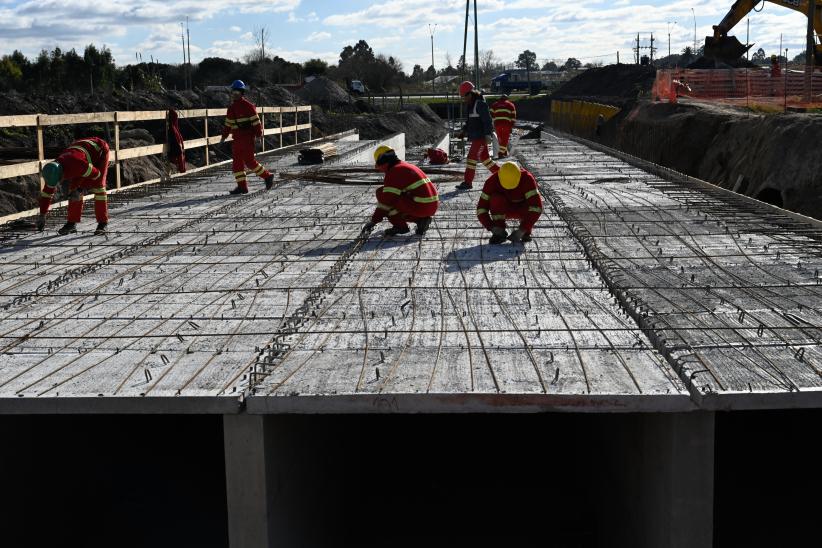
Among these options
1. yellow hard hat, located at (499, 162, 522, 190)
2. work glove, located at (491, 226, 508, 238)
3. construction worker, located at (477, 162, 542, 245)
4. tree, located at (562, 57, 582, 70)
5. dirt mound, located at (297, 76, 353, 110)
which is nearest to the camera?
yellow hard hat, located at (499, 162, 522, 190)

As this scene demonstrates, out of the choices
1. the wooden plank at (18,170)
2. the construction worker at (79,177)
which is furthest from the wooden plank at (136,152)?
the construction worker at (79,177)

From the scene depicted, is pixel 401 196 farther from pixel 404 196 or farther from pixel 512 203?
pixel 512 203

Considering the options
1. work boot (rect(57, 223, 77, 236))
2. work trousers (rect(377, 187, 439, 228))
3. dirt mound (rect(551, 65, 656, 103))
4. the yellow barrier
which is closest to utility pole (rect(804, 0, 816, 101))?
the yellow barrier

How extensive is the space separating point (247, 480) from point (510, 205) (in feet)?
16.3

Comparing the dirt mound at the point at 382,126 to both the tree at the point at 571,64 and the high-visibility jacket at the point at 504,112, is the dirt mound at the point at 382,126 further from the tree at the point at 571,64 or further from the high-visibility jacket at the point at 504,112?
the tree at the point at 571,64

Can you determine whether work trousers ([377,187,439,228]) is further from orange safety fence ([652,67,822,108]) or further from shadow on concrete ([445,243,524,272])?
orange safety fence ([652,67,822,108])

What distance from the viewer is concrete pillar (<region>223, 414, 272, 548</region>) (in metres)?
4.85

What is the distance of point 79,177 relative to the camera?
981cm

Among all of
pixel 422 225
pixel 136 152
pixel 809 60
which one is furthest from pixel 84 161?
pixel 809 60

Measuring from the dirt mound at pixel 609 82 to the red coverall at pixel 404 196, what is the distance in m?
49.8

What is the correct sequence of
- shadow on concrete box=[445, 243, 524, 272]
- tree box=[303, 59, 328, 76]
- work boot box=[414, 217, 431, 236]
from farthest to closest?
tree box=[303, 59, 328, 76] → work boot box=[414, 217, 431, 236] → shadow on concrete box=[445, 243, 524, 272]

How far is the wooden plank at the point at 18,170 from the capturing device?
1051 centimetres

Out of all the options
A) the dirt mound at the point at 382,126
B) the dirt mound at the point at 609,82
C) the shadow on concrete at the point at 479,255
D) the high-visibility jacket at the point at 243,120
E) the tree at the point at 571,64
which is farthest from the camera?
the tree at the point at 571,64

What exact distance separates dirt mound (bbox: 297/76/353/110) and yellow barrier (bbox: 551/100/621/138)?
11518 mm
